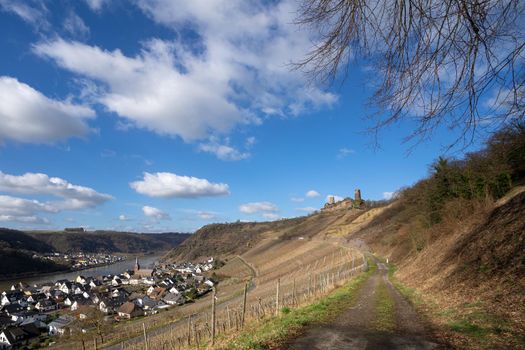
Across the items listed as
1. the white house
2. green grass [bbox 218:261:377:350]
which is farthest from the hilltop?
the white house


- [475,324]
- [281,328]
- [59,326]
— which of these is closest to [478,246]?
[475,324]

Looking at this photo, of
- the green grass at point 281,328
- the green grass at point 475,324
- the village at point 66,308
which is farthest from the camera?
the village at point 66,308

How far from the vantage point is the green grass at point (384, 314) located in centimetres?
974

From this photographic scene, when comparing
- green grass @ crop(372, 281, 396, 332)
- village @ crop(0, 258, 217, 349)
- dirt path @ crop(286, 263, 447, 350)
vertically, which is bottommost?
village @ crop(0, 258, 217, 349)

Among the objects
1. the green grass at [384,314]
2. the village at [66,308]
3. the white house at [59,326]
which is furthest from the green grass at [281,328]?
the white house at [59,326]

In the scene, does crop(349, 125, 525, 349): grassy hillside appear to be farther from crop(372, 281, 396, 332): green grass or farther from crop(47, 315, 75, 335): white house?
crop(47, 315, 75, 335): white house

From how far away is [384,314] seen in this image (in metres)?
11.9

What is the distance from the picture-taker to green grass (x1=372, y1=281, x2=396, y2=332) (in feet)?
32.0

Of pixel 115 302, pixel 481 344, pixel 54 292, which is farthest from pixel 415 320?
pixel 54 292

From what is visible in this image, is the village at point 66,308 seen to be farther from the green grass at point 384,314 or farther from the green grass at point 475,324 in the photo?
the green grass at point 475,324

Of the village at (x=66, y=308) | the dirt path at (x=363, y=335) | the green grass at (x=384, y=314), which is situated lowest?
the village at (x=66, y=308)

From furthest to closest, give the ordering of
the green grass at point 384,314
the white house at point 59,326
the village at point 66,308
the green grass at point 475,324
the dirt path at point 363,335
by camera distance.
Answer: the white house at point 59,326 → the village at point 66,308 → the green grass at point 384,314 → the green grass at point 475,324 → the dirt path at point 363,335

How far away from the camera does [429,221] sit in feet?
112

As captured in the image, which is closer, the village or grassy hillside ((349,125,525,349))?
grassy hillside ((349,125,525,349))
